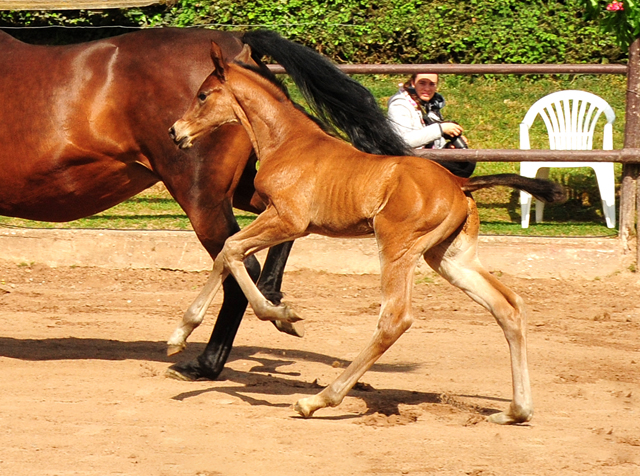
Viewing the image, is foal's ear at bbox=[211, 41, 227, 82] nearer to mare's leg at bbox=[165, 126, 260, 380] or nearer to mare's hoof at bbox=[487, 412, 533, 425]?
mare's leg at bbox=[165, 126, 260, 380]

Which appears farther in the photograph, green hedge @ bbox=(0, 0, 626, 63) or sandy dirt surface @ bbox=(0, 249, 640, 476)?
green hedge @ bbox=(0, 0, 626, 63)

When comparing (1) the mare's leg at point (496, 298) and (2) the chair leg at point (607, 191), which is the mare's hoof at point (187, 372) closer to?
(1) the mare's leg at point (496, 298)

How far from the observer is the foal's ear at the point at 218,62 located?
4.82 metres

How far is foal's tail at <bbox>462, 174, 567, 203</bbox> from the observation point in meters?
4.46

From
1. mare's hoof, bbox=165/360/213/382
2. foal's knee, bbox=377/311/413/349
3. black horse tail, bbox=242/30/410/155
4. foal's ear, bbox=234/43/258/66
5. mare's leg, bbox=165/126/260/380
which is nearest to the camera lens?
foal's knee, bbox=377/311/413/349

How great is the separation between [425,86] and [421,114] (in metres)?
0.23

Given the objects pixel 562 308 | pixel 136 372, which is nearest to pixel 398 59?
pixel 562 308

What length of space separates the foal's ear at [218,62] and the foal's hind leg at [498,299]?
1.43 metres

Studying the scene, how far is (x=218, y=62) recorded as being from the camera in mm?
4867

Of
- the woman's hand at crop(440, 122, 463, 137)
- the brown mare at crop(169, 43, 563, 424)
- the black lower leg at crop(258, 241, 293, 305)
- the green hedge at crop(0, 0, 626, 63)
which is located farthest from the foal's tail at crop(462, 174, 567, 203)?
the green hedge at crop(0, 0, 626, 63)

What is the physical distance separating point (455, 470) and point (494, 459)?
9.0 inches

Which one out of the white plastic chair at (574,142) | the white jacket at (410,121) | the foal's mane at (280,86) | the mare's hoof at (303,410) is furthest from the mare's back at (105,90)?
the white plastic chair at (574,142)

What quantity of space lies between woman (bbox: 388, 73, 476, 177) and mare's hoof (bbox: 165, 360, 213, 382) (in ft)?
9.28

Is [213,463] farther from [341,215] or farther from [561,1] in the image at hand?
[561,1]
